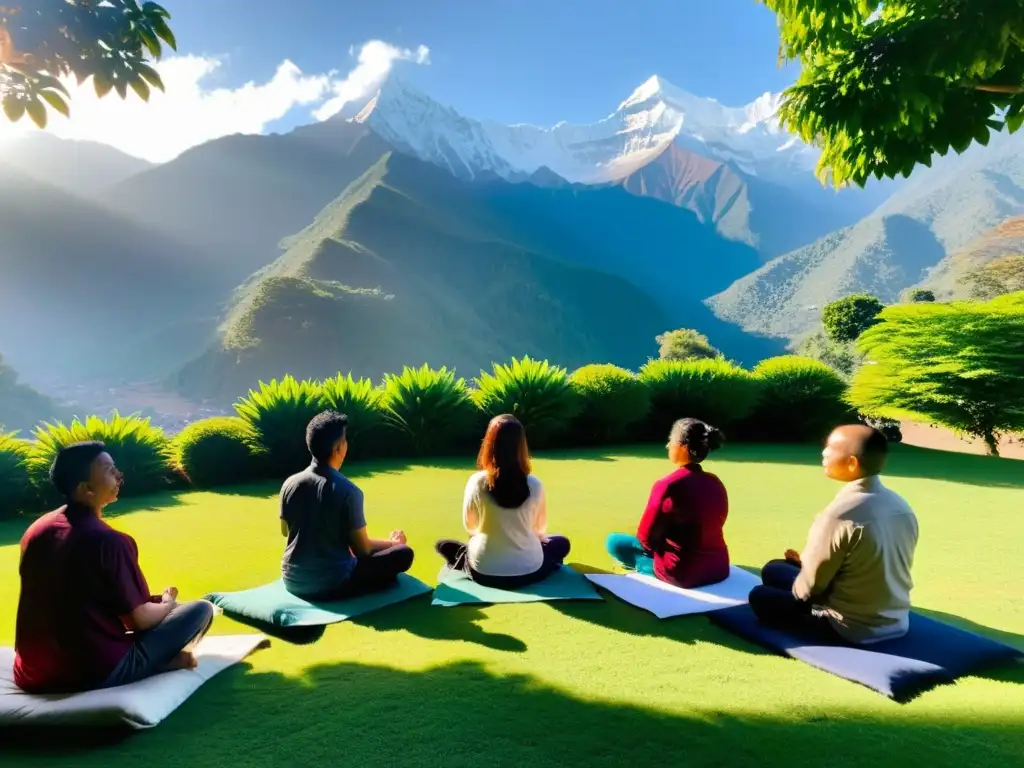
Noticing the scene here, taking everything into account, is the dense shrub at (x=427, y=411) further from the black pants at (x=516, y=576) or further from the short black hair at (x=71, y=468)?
the short black hair at (x=71, y=468)

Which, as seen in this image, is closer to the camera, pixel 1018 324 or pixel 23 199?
pixel 1018 324

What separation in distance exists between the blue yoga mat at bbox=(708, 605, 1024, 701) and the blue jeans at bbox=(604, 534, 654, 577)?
0.95 metres

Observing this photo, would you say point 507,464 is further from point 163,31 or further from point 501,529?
point 163,31

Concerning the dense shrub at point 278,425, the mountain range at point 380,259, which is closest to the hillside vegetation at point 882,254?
the mountain range at point 380,259

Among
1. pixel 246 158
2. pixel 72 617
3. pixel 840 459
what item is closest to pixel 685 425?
pixel 840 459

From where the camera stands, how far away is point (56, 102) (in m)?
3.08

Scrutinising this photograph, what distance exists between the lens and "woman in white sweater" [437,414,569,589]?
3732 mm

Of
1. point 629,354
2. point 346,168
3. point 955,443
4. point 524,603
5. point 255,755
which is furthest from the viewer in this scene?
point 346,168

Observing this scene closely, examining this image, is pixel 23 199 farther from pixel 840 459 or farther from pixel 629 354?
pixel 840 459

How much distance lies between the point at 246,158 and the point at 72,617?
134m

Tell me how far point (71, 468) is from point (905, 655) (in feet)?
11.8

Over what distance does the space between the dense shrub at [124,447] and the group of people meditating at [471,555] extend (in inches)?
172

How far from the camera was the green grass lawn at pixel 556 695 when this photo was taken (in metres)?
2.19

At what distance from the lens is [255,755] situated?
2.20 meters
